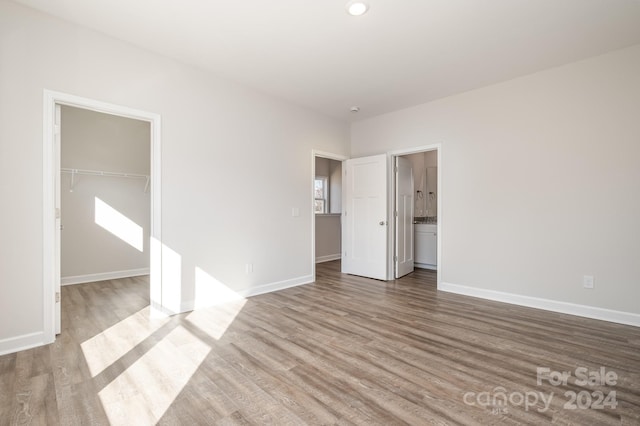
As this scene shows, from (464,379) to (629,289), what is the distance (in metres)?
2.44

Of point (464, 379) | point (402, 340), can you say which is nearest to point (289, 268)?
point (402, 340)

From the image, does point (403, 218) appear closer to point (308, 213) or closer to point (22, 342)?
point (308, 213)

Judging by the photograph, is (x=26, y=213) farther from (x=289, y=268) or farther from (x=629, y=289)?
(x=629, y=289)

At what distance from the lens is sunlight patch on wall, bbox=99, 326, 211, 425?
1.71 m

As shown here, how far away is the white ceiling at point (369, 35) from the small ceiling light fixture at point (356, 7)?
5cm

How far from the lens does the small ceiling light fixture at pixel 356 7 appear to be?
7.82ft

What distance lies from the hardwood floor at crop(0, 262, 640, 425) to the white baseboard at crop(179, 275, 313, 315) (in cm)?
16

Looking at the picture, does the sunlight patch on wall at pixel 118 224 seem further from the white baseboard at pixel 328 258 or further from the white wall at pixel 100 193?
the white baseboard at pixel 328 258

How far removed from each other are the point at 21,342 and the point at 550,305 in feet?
17.3

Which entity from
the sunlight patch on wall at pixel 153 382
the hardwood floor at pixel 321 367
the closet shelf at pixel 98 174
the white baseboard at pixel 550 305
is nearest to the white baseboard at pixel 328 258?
the white baseboard at pixel 550 305

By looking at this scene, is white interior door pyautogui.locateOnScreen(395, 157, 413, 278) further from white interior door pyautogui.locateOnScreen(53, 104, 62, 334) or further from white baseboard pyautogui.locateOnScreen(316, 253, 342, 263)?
white interior door pyautogui.locateOnScreen(53, 104, 62, 334)

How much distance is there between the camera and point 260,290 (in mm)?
4188

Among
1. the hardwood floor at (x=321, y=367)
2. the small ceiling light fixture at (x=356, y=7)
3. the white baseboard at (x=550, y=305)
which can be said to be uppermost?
the small ceiling light fixture at (x=356, y=7)

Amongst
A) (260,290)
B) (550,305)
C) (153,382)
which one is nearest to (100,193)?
(260,290)
